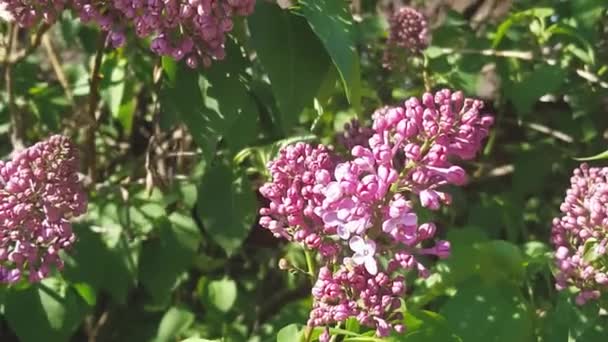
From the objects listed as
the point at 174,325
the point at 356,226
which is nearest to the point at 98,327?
the point at 174,325

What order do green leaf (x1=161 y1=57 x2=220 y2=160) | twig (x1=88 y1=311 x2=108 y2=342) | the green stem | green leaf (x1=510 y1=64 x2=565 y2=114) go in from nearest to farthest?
the green stem
green leaf (x1=161 y1=57 x2=220 y2=160)
green leaf (x1=510 y1=64 x2=565 y2=114)
twig (x1=88 y1=311 x2=108 y2=342)

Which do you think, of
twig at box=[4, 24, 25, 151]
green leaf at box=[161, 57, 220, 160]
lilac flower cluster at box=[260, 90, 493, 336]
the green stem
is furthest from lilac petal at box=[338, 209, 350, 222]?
twig at box=[4, 24, 25, 151]

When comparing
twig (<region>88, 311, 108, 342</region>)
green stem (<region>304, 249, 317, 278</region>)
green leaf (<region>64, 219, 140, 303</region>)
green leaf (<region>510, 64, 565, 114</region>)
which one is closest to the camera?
green stem (<region>304, 249, 317, 278</region>)

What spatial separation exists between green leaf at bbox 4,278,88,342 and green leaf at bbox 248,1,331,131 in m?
0.65

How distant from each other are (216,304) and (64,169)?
76 centimetres

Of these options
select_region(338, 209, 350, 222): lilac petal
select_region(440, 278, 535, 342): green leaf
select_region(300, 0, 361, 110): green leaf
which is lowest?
select_region(440, 278, 535, 342): green leaf

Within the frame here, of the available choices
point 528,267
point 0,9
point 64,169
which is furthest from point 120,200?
point 528,267

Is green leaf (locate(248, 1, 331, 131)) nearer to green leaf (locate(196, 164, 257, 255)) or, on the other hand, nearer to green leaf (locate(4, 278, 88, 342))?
green leaf (locate(196, 164, 257, 255))

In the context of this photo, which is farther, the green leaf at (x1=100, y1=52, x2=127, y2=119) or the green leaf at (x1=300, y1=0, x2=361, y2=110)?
the green leaf at (x1=100, y1=52, x2=127, y2=119)

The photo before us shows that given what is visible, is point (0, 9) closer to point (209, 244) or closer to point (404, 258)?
point (404, 258)

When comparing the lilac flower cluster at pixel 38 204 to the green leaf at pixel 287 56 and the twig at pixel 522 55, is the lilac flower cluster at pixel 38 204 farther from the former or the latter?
the twig at pixel 522 55

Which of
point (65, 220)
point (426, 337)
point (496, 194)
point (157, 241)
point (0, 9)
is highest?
point (0, 9)

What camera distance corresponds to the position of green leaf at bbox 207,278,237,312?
96.3 inches

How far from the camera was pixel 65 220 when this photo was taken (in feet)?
5.84
